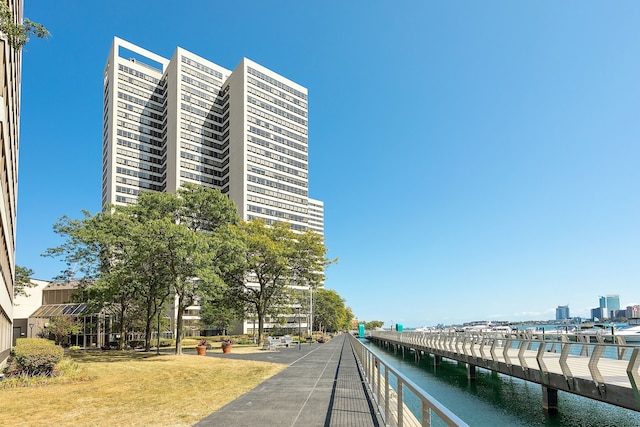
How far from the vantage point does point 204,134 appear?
401ft

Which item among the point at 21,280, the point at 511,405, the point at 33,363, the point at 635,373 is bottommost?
the point at 511,405

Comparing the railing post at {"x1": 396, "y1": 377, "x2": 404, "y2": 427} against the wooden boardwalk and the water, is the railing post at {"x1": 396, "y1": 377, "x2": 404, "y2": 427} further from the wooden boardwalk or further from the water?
the wooden boardwalk

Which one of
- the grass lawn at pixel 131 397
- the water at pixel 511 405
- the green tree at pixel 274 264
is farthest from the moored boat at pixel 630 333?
the grass lawn at pixel 131 397

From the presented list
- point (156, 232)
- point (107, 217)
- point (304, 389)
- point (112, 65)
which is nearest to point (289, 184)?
point (112, 65)

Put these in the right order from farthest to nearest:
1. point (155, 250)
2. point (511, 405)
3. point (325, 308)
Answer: point (325, 308) < point (155, 250) < point (511, 405)

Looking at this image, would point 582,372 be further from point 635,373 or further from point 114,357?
point 114,357

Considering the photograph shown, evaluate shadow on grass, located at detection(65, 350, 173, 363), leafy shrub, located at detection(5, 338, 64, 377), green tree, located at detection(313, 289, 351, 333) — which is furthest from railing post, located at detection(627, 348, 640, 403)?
green tree, located at detection(313, 289, 351, 333)

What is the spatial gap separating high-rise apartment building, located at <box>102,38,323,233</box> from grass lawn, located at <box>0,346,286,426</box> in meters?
92.8

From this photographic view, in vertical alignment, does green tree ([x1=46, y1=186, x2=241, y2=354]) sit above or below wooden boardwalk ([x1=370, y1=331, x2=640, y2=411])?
above

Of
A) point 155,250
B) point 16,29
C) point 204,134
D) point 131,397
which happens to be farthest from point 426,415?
point 204,134

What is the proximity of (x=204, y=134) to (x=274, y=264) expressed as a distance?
277 feet

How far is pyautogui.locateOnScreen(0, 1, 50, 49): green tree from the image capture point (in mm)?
7340

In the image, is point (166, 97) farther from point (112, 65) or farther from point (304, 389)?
point (304, 389)

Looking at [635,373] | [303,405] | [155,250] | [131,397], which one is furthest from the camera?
[155,250]
